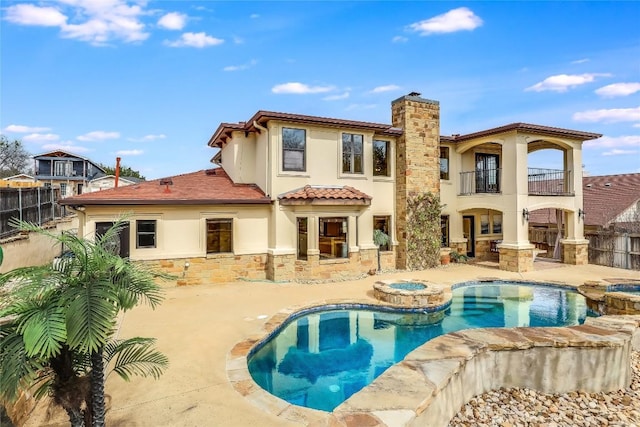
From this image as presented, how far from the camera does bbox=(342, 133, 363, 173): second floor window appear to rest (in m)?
14.8

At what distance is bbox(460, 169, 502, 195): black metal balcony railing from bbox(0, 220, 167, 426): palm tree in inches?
706

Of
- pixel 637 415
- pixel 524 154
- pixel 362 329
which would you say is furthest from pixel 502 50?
pixel 637 415

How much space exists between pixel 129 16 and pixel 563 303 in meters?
16.4

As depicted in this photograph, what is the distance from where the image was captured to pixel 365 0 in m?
11.5

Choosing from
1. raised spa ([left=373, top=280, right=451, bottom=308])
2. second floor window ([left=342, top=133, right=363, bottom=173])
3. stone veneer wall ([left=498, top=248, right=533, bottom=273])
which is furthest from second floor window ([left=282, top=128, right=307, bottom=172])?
stone veneer wall ([left=498, top=248, right=533, bottom=273])

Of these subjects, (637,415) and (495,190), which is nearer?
(637,415)

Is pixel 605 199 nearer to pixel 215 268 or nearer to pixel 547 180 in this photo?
pixel 547 180

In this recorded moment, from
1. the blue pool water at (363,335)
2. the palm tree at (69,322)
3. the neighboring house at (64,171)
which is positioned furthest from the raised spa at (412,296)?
the neighboring house at (64,171)

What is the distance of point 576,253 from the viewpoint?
665 inches

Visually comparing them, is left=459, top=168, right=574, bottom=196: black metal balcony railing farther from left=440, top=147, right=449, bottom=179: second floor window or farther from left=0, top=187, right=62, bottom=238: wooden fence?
left=0, top=187, right=62, bottom=238: wooden fence

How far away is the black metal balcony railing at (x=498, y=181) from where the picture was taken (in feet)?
57.9

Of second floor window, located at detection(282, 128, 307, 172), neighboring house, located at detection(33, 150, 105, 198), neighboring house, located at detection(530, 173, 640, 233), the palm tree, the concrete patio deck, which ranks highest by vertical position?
neighboring house, located at detection(33, 150, 105, 198)

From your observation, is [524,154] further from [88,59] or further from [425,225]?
[88,59]

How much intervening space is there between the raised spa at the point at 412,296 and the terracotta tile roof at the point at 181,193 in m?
5.90
